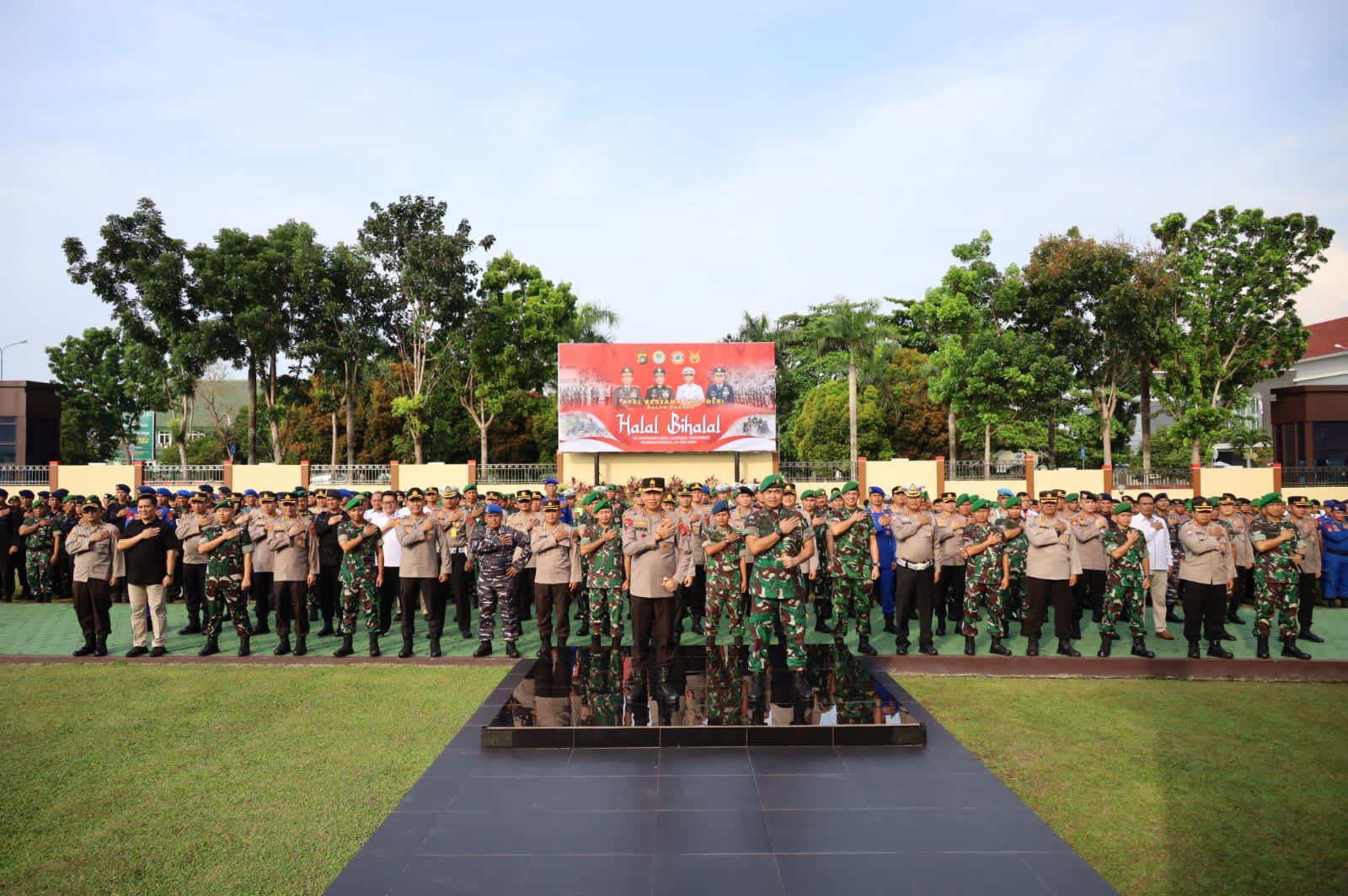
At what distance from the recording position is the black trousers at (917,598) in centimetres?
825

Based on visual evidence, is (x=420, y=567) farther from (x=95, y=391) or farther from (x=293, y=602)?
(x=95, y=391)

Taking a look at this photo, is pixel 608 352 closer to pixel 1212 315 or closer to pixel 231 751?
pixel 1212 315

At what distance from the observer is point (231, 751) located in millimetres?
5453

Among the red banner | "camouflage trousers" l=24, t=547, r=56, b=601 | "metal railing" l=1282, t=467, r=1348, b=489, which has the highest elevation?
the red banner

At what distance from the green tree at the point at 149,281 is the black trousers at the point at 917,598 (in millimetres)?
25786

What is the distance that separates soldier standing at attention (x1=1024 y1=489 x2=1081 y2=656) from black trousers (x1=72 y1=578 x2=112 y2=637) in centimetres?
890

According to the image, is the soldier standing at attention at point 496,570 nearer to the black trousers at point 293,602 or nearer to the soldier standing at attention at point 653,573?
the soldier standing at attention at point 653,573

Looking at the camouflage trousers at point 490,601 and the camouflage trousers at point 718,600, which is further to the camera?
the camouflage trousers at point 490,601

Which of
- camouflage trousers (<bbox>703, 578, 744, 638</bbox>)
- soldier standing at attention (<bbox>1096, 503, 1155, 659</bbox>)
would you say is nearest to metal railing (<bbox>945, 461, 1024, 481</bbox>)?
soldier standing at attention (<bbox>1096, 503, 1155, 659</bbox>)

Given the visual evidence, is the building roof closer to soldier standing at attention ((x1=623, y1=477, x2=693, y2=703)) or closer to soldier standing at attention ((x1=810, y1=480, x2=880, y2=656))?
soldier standing at attention ((x1=810, y1=480, x2=880, y2=656))

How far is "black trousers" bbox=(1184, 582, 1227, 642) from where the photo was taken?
7.96m

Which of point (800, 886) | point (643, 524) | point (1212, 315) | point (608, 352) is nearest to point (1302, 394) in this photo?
point (1212, 315)

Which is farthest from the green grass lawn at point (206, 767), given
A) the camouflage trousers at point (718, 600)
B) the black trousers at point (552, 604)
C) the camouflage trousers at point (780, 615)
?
the camouflage trousers at point (780, 615)

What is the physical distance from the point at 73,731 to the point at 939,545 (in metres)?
7.74
